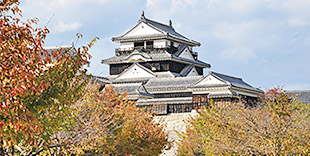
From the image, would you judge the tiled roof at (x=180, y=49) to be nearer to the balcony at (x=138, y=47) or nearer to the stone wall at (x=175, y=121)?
the balcony at (x=138, y=47)

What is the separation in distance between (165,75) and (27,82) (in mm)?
36980

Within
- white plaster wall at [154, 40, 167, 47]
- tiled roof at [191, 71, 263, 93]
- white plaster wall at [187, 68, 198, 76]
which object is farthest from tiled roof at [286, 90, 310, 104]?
white plaster wall at [154, 40, 167, 47]

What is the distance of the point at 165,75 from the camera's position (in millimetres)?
43656

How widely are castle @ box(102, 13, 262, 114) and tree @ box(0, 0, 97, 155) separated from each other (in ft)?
87.8

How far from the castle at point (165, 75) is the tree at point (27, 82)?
26.8 metres

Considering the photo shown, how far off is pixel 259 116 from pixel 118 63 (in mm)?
35279

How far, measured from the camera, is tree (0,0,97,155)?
6.54 meters

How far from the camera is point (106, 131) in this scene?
1384 cm

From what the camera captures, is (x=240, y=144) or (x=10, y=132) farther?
(x=240, y=144)

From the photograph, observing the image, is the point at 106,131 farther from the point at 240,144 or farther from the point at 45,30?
the point at 45,30

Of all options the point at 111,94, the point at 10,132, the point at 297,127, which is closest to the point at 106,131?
the point at 111,94

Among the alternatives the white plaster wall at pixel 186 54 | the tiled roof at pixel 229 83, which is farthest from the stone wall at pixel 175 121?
the white plaster wall at pixel 186 54

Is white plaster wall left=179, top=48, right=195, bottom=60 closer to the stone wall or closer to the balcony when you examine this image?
the balcony

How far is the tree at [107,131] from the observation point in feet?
38.0
